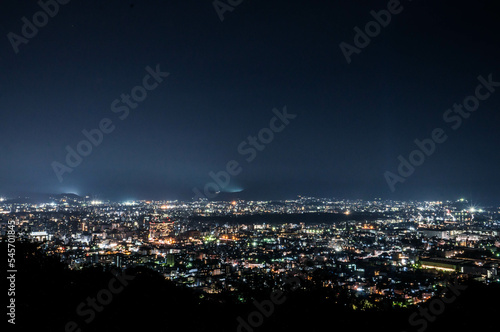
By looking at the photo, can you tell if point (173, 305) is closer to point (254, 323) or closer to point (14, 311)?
point (254, 323)

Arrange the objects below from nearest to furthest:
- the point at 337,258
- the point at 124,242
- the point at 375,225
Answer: the point at 337,258
the point at 124,242
the point at 375,225

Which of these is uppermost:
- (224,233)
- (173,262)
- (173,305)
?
(224,233)

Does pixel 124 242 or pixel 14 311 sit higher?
pixel 124 242

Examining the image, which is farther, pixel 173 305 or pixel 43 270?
pixel 43 270

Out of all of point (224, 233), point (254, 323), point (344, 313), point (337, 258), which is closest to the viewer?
point (254, 323)

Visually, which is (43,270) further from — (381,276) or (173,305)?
(381,276)

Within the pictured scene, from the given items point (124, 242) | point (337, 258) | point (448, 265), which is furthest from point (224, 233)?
point (448, 265)
